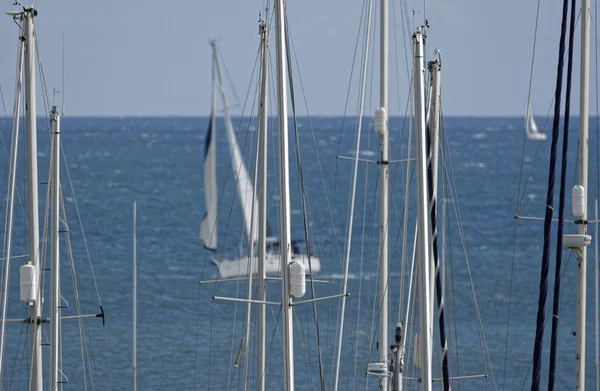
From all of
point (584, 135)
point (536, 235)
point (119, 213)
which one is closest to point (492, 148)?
point (119, 213)

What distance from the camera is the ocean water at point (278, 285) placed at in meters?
38.2

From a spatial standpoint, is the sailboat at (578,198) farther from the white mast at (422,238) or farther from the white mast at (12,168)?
the white mast at (12,168)

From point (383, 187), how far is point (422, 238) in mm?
4996

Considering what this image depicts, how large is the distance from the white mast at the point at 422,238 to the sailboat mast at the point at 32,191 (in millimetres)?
5694

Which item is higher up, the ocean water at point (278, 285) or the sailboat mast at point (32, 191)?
the sailboat mast at point (32, 191)

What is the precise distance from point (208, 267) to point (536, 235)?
20679mm

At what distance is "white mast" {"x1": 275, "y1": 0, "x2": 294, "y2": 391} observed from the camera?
18.2 metres

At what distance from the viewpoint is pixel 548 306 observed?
→ 51.2 meters

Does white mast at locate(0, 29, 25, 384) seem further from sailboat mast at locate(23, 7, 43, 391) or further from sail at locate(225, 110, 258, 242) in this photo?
sail at locate(225, 110, 258, 242)

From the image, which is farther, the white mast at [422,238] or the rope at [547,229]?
the rope at [547,229]

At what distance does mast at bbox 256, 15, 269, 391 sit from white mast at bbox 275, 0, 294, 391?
0.35m

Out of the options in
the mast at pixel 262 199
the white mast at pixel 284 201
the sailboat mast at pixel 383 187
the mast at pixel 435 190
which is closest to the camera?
the white mast at pixel 284 201

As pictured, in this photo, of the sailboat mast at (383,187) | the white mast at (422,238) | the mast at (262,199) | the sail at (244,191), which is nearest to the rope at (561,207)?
the sailboat mast at (383,187)

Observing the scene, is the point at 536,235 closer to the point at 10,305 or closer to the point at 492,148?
the point at 10,305
